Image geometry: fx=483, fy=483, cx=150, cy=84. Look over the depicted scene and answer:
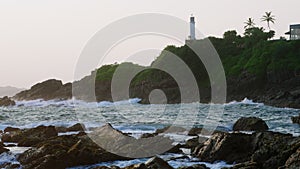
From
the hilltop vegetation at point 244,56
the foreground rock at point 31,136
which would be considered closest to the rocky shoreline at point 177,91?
the hilltop vegetation at point 244,56

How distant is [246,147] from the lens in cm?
2120

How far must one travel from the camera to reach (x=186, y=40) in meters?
108

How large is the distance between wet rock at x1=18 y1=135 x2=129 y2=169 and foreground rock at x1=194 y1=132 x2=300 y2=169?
4091 millimetres

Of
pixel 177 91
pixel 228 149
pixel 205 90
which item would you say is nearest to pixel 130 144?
pixel 228 149

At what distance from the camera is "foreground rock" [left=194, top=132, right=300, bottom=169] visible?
62.4ft

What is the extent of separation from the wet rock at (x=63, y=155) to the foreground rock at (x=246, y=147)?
4.09 metres

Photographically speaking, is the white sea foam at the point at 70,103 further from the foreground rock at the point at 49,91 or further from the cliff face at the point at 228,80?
the foreground rock at the point at 49,91

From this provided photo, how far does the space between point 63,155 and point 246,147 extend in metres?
8.06

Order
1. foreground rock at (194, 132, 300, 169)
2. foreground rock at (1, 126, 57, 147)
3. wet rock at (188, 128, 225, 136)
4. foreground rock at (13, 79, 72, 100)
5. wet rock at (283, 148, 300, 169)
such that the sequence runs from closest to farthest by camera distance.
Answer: wet rock at (283, 148, 300, 169) → foreground rock at (194, 132, 300, 169) → foreground rock at (1, 126, 57, 147) → wet rock at (188, 128, 225, 136) → foreground rock at (13, 79, 72, 100)

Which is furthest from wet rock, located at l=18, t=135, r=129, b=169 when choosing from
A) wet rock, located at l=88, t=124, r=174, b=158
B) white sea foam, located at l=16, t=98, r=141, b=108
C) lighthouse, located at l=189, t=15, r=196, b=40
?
lighthouse, located at l=189, t=15, r=196, b=40

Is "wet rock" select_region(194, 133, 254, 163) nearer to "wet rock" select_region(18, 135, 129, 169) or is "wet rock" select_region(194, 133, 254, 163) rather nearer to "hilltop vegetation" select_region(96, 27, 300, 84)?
"wet rock" select_region(18, 135, 129, 169)

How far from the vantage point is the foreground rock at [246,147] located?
1903cm

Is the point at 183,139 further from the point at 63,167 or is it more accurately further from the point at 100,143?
the point at 63,167

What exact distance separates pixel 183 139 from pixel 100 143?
6487mm
